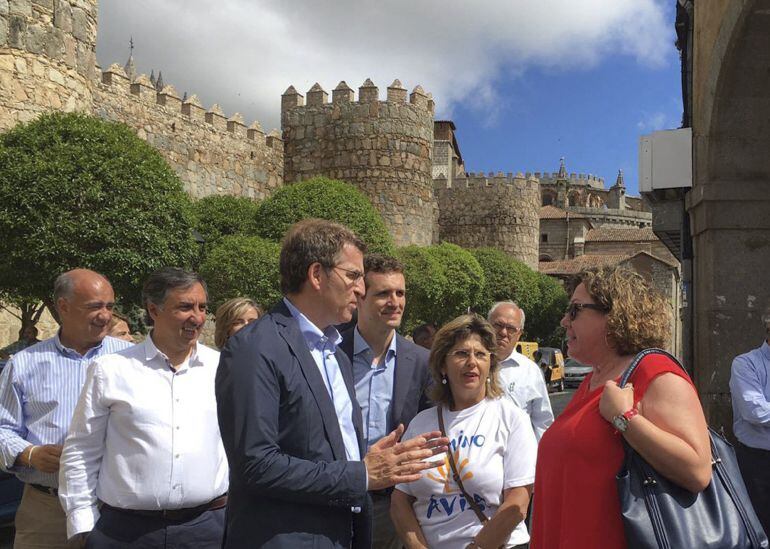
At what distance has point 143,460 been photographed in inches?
114

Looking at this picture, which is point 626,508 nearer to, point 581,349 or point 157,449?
point 581,349

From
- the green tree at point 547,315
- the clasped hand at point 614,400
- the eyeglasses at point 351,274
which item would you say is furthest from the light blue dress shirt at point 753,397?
the green tree at point 547,315

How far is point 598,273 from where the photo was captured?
8.02 ft

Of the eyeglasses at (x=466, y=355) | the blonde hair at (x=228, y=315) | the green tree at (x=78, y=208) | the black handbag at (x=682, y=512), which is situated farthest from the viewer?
the green tree at (x=78, y=208)

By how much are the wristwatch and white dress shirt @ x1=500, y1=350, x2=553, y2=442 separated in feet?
6.93

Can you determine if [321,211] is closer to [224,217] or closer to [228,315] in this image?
[224,217]

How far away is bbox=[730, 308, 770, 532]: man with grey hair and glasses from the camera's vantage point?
13.4ft

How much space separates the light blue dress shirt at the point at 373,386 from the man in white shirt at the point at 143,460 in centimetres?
69

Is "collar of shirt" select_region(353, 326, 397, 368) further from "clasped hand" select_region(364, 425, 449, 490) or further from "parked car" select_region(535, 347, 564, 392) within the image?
"parked car" select_region(535, 347, 564, 392)

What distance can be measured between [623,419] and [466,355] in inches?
48.3

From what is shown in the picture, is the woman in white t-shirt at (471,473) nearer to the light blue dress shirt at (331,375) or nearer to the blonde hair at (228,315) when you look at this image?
the light blue dress shirt at (331,375)

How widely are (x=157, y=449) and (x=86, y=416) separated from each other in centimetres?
30

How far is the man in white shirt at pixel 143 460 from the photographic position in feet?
9.39

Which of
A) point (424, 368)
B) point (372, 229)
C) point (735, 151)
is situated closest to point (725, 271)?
point (735, 151)
